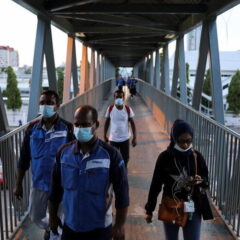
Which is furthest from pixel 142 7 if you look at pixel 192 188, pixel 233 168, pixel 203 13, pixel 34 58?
pixel 192 188

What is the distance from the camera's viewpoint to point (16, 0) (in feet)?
21.4

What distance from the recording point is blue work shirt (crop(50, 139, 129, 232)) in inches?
101

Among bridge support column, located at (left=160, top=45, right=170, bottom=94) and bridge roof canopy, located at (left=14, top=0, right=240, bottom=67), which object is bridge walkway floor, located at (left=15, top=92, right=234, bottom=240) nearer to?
bridge roof canopy, located at (left=14, top=0, right=240, bottom=67)

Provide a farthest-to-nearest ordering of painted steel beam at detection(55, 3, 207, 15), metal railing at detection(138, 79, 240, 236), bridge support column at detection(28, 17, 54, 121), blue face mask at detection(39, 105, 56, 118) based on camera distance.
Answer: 1. painted steel beam at detection(55, 3, 207, 15)
2. bridge support column at detection(28, 17, 54, 121)
3. metal railing at detection(138, 79, 240, 236)
4. blue face mask at detection(39, 105, 56, 118)

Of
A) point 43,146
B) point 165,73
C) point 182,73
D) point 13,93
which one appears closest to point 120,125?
point 43,146

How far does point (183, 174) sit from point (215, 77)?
5.06 m

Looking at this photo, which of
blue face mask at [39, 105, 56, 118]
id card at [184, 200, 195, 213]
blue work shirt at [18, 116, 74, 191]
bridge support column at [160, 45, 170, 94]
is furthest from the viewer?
bridge support column at [160, 45, 170, 94]

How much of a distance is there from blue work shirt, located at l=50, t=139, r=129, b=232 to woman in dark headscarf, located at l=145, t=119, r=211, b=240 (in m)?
0.54

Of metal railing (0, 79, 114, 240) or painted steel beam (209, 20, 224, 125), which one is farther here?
painted steel beam (209, 20, 224, 125)

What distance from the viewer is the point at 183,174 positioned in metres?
3.04

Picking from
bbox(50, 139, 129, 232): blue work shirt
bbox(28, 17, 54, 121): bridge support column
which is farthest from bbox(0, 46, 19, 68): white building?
bbox(50, 139, 129, 232): blue work shirt

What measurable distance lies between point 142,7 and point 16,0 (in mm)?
3682

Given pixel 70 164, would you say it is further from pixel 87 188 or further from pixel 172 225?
pixel 172 225

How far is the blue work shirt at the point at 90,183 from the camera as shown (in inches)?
101
